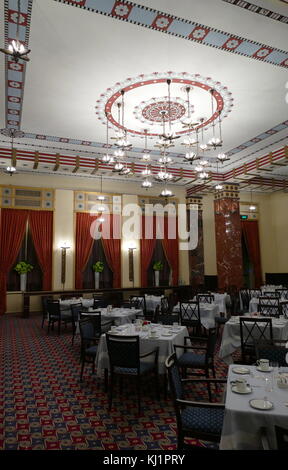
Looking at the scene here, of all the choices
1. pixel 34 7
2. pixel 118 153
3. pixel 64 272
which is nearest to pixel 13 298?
pixel 64 272

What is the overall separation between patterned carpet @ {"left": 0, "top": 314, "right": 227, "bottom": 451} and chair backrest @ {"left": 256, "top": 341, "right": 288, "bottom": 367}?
116 centimetres

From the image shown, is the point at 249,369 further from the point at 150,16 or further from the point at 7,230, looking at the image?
the point at 7,230

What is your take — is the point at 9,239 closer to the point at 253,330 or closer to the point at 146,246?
the point at 146,246

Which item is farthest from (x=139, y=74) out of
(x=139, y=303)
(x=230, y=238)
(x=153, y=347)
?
(x=230, y=238)

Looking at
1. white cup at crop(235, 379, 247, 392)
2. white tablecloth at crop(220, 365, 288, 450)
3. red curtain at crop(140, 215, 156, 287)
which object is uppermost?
red curtain at crop(140, 215, 156, 287)

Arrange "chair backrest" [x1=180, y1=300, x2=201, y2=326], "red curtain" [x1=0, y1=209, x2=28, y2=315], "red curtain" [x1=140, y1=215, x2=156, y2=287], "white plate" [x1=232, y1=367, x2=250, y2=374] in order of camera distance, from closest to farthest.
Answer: "white plate" [x1=232, y1=367, x2=250, y2=374]
"chair backrest" [x1=180, y1=300, x2=201, y2=326]
"red curtain" [x1=0, y1=209, x2=28, y2=315]
"red curtain" [x1=140, y1=215, x2=156, y2=287]

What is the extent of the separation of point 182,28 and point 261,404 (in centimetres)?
464

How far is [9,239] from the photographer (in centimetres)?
1067

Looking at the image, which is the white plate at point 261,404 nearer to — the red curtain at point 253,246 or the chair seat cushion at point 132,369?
the chair seat cushion at point 132,369

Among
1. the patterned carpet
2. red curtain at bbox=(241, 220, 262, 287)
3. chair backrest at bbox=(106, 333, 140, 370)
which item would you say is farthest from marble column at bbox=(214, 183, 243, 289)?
chair backrest at bbox=(106, 333, 140, 370)

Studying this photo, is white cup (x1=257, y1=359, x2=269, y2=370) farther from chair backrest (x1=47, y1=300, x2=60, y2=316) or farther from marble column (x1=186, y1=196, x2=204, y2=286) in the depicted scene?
marble column (x1=186, y1=196, x2=204, y2=286)

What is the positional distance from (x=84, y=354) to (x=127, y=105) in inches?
194

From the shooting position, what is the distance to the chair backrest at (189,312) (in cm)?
703

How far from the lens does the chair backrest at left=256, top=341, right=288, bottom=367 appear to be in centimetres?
351
